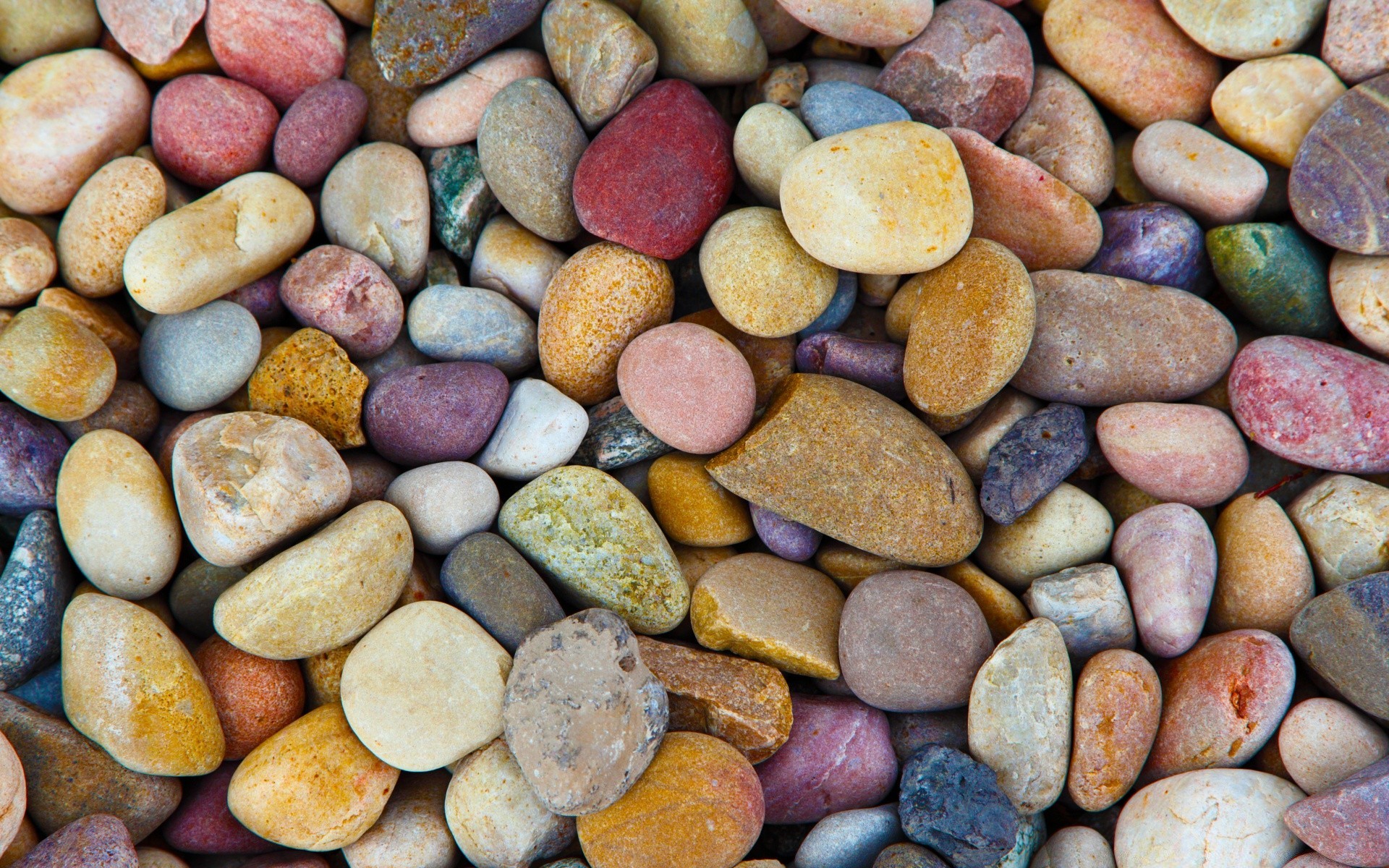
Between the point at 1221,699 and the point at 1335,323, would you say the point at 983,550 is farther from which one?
the point at 1335,323

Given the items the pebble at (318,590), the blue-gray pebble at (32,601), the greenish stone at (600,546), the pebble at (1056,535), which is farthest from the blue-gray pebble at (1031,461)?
the blue-gray pebble at (32,601)

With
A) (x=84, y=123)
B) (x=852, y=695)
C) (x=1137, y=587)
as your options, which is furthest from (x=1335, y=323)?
→ (x=84, y=123)

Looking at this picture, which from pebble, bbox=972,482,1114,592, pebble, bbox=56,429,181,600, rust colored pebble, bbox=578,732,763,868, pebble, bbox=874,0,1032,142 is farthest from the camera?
pebble, bbox=874,0,1032,142

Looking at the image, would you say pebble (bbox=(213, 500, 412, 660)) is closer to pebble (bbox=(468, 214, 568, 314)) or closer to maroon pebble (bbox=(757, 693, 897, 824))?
pebble (bbox=(468, 214, 568, 314))

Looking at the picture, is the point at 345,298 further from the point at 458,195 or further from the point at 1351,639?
the point at 1351,639

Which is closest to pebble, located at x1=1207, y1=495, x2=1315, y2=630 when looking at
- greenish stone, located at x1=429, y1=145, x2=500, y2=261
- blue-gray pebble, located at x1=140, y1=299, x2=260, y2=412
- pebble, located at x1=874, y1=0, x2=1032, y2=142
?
pebble, located at x1=874, y1=0, x2=1032, y2=142

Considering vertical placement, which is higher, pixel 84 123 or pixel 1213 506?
pixel 84 123
